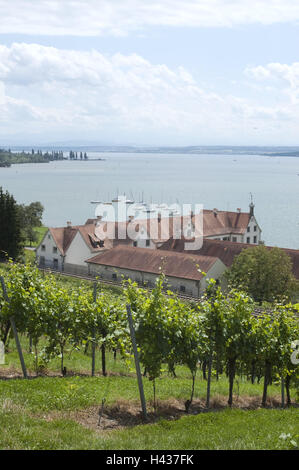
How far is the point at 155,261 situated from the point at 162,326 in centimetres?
4386

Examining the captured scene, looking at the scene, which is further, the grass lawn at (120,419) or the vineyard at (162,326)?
the vineyard at (162,326)

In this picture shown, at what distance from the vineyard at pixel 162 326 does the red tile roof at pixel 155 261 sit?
3433cm

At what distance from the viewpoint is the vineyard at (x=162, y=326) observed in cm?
1438

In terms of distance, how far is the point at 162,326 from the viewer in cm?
1420

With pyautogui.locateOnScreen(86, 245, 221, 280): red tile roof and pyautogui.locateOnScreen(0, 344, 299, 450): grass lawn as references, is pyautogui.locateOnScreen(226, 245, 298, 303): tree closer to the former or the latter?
pyautogui.locateOnScreen(86, 245, 221, 280): red tile roof

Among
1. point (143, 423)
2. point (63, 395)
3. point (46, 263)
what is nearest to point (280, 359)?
point (143, 423)

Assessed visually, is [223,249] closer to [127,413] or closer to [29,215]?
[127,413]

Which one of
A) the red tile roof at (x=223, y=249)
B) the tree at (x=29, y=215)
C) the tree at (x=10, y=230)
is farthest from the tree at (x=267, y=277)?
the tree at (x=29, y=215)

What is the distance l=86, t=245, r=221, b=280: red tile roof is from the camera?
54438 mm

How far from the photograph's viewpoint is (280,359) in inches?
653

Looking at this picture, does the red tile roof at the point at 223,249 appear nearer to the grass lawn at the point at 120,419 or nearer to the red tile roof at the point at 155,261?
the red tile roof at the point at 155,261

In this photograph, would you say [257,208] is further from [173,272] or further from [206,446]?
[206,446]

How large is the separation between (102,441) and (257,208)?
167847mm

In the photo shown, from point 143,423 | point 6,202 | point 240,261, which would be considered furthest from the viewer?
point 6,202
